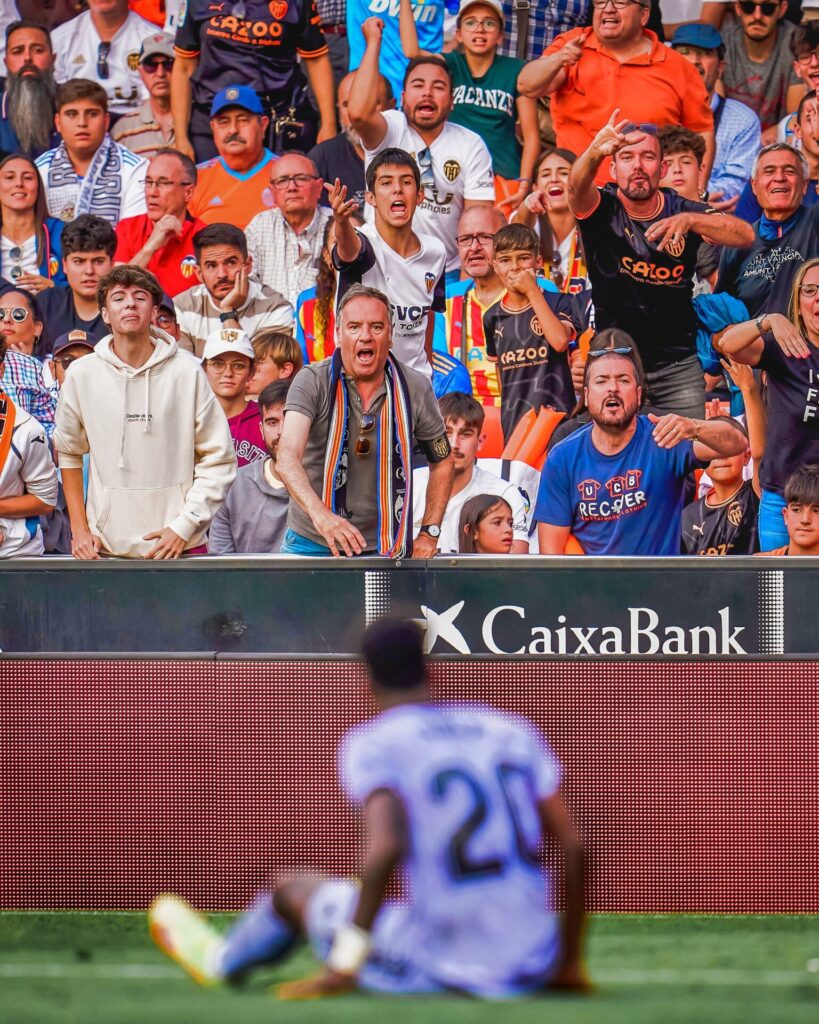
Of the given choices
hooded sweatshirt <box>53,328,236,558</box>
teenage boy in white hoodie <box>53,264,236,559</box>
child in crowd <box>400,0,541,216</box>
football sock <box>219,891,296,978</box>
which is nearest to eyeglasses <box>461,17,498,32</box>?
child in crowd <box>400,0,541,216</box>

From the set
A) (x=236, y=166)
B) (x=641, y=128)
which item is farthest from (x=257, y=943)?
(x=236, y=166)

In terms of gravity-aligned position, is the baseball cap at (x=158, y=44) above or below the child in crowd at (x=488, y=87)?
above

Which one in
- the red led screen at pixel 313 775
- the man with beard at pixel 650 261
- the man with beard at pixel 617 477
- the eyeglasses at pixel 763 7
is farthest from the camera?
the eyeglasses at pixel 763 7

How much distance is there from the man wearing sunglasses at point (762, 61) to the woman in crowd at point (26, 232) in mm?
4583

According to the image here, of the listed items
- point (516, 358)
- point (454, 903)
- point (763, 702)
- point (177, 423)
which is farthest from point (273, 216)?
point (454, 903)

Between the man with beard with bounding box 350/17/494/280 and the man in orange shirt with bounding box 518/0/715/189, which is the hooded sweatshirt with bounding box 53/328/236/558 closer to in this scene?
the man with beard with bounding box 350/17/494/280

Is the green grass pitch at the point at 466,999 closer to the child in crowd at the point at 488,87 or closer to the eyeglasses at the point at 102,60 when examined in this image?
the child in crowd at the point at 488,87

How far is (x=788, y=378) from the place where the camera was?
8.16 meters

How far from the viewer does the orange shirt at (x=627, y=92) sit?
902 cm

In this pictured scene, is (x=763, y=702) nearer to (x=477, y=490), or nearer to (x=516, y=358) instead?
(x=477, y=490)

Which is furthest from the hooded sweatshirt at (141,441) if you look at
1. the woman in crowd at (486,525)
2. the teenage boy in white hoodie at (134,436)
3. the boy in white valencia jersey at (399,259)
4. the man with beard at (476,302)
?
the man with beard at (476,302)

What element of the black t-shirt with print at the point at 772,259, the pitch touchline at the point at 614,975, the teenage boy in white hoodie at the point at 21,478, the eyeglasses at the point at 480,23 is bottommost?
the pitch touchline at the point at 614,975

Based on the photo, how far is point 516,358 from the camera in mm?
8656

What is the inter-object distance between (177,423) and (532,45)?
4.41 metres
